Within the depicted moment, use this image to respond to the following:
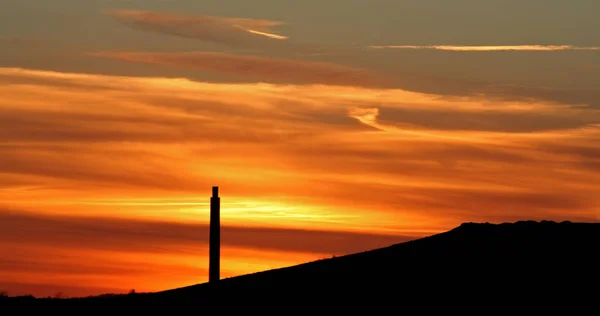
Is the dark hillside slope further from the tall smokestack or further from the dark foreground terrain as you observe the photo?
the tall smokestack

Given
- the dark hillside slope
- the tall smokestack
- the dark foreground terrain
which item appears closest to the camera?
the dark foreground terrain

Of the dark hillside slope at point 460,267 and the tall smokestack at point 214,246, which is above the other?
the tall smokestack at point 214,246

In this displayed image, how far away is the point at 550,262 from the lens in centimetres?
2858

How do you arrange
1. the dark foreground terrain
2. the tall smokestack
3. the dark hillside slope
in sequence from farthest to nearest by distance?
1. the tall smokestack
2. the dark hillside slope
3. the dark foreground terrain

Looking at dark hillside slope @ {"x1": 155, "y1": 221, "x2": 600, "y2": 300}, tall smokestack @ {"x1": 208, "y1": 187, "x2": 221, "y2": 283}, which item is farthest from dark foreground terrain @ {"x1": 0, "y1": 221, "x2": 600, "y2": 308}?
tall smokestack @ {"x1": 208, "y1": 187, "x2": 221, "y2": 283}

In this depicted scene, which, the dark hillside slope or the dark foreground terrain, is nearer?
the dark foreground terrain

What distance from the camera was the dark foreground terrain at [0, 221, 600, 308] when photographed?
89.0 ft

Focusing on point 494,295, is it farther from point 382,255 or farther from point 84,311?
point 84,311

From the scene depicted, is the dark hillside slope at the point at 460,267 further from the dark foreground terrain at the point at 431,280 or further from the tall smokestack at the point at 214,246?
the tall smokestack at the point at 214,246

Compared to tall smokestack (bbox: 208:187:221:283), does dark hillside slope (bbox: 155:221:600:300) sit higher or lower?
lower

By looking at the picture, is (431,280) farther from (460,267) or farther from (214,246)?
(214,246)

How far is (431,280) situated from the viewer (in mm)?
28594

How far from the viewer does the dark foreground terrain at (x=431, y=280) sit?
27.1 meters

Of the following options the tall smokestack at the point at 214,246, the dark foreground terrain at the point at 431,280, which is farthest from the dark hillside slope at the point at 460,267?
the tall smokestack at the point at 214,246
